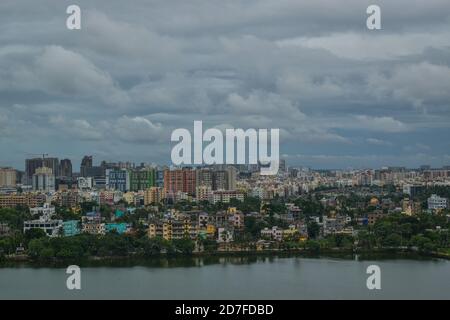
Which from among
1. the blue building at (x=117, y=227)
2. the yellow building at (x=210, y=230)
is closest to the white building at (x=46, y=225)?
the blue building at (x=117, y=227)

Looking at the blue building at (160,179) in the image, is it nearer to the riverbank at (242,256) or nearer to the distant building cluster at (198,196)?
the distant building cluster at (198,196)

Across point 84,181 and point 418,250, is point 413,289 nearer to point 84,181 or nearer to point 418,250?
point 418,250

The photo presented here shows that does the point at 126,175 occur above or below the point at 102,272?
above

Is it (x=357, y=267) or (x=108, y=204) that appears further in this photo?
(x=108, y=204)

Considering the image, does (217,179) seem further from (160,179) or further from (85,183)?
(85,183)

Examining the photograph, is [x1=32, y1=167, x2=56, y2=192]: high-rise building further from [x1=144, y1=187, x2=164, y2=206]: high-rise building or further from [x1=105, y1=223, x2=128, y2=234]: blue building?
[x1=105, y1=223, x2=128, y2=234]: blue building

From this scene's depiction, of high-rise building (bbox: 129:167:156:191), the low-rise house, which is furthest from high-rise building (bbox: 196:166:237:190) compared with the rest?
the low-rise house
